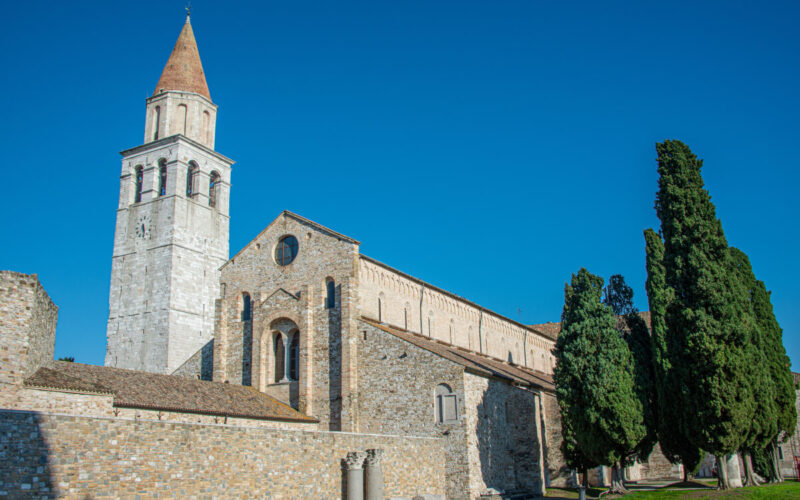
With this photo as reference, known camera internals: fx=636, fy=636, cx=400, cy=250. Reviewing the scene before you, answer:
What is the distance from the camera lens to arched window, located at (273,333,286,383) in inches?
1265

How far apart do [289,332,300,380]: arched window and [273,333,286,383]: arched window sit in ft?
1.17

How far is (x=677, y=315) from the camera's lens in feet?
83.1

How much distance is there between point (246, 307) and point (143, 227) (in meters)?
16.8

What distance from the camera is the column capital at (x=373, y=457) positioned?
22125 millimetres

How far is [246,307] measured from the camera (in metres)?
34.3

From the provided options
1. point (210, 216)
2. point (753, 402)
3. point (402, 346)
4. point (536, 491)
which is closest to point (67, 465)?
point (402, 346)

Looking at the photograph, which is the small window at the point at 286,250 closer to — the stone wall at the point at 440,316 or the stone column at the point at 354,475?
the stone wall at the point at 440,316

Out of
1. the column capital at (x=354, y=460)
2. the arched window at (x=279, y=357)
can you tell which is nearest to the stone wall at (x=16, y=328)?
the column capital at (x=354, y=460)

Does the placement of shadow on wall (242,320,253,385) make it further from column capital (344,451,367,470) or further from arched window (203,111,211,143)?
arched window (203,111,211,143)

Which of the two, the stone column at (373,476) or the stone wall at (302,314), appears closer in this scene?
the stone column at (373,476)

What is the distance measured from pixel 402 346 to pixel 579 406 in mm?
8056

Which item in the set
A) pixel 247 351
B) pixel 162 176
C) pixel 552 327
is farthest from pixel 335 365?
pixel 552 327

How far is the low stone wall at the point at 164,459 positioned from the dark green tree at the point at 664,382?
37.8 ft

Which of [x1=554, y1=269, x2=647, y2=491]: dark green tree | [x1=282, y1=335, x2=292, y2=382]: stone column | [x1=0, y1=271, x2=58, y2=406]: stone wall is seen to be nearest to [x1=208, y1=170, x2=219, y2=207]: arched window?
[x1=282, y1=335, x2=292, y2=382]: stone column
